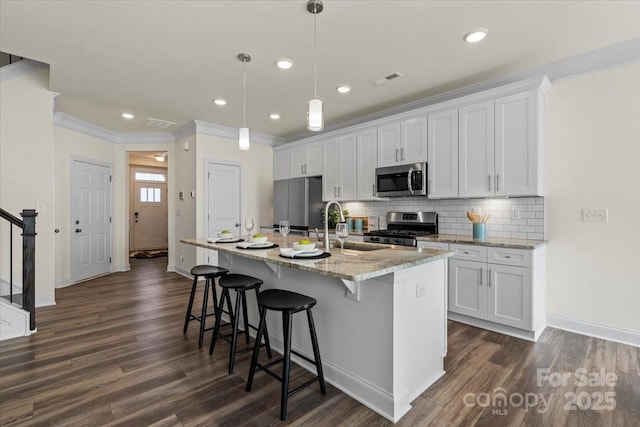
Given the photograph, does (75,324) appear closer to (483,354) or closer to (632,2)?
(483,354)

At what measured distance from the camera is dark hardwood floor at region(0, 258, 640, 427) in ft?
6.00

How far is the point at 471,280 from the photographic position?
323 centimetres

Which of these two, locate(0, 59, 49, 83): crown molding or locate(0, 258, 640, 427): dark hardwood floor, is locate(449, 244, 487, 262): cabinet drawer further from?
locate(0, 59, 49, 83): crown molding

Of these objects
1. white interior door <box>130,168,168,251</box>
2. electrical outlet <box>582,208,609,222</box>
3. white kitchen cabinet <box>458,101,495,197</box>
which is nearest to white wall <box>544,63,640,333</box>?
electrical outlet <box>582,208,609,222</box>

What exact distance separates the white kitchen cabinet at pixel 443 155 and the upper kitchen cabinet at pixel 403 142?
0.10 m

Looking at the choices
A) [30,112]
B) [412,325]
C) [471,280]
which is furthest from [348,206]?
[30,112]

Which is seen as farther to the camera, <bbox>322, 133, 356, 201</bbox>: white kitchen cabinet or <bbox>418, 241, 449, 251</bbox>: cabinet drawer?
<bbox>322, 133, 356, 201</bbox>: white kitchen cabinet

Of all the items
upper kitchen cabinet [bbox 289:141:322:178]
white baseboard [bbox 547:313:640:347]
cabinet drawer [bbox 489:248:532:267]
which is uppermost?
upper kitchen cabinet [bbox 289:141:322:178]

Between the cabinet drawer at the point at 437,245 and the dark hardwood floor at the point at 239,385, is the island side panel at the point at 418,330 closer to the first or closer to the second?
the dark hardwood floor at the point at 239,385

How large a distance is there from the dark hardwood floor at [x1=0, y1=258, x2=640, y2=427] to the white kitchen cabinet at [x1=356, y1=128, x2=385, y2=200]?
2.09 metres

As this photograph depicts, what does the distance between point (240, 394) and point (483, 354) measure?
6.49 ft

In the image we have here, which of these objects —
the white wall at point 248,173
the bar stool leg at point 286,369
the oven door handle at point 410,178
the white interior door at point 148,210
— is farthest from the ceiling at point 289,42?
the white interior door at point 148,210

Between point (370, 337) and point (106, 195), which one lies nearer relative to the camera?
point (370, 337)

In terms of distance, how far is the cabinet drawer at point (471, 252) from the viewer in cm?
314
